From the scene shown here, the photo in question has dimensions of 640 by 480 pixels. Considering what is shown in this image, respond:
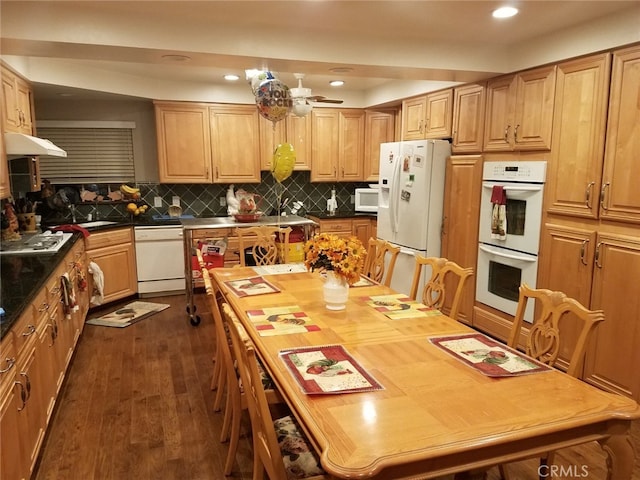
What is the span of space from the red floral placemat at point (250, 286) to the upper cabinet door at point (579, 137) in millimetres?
2038

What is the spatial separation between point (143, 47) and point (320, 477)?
8.20 ft

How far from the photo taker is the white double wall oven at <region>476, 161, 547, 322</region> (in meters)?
3.31

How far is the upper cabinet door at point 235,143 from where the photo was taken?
17.2 ft

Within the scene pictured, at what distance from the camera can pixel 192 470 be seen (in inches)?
87.8

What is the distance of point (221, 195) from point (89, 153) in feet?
4.98

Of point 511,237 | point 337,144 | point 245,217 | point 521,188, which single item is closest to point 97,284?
point 245,217

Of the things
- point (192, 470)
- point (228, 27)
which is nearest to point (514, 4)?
point (228, 27)

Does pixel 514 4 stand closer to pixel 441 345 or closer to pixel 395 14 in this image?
pixel 395 14

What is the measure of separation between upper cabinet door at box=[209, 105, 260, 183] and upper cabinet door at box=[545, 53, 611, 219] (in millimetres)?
3291

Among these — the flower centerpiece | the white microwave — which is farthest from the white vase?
the white microwave

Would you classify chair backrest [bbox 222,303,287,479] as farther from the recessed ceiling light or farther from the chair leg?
the recessed ceiling light

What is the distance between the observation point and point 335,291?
88.6 inches

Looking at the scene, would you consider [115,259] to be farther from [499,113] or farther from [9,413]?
[499,113]

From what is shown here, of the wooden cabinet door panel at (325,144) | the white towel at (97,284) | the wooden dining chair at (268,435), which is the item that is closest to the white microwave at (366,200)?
the wooden cabinet door panel at (325,144)
